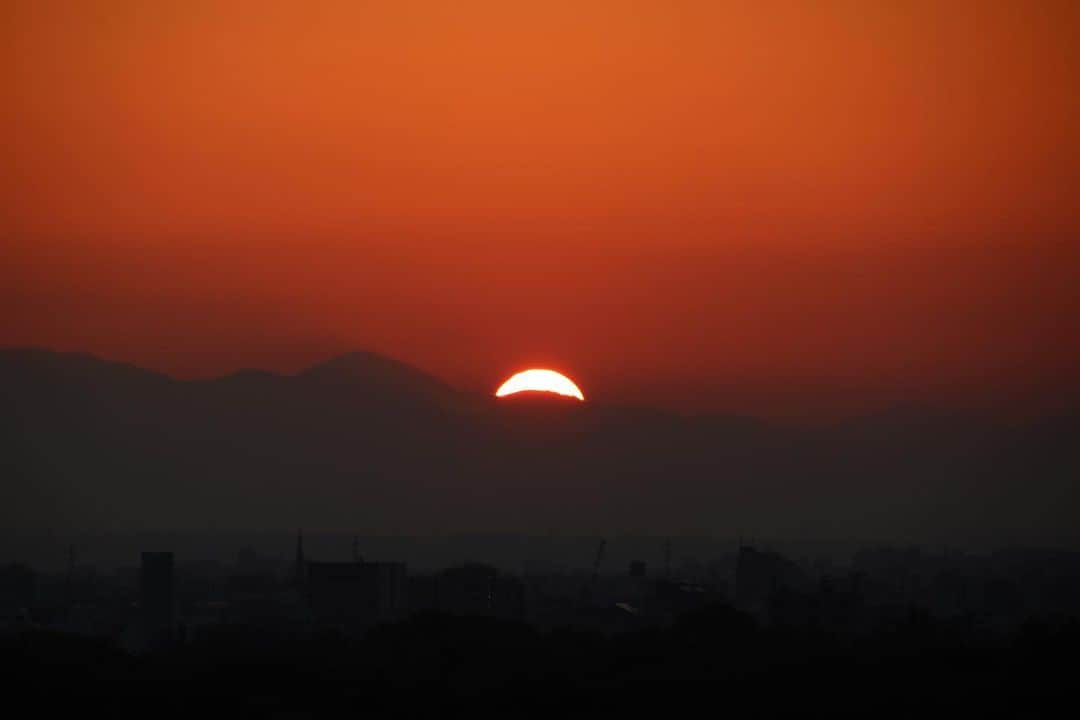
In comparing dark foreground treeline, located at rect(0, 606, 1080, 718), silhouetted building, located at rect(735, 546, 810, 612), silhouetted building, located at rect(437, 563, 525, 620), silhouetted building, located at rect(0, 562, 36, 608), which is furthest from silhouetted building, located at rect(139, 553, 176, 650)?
silhouetted building, located at rect(735, 546, 810, 612)

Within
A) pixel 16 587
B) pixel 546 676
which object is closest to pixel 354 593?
pixel 16 587

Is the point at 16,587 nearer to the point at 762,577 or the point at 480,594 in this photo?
the point at 480,594

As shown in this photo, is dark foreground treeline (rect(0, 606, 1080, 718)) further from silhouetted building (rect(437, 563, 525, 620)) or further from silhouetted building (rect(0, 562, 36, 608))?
silhouetted building (rect(0, 562, 36, 608))

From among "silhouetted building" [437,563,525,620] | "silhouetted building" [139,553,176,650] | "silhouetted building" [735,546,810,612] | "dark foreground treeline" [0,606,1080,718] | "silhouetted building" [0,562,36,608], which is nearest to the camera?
"dark foreground treeline" [0,606,1080,718]

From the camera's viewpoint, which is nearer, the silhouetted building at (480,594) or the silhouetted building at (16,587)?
the silhouetted building at (480,594)

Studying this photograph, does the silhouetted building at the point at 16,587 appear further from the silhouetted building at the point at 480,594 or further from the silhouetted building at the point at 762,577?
the silhouetted building at the point at 762,577

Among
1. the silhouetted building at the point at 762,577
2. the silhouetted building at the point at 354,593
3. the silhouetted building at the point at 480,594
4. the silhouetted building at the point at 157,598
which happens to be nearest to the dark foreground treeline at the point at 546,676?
the silhouetted building at the point at 480,594
